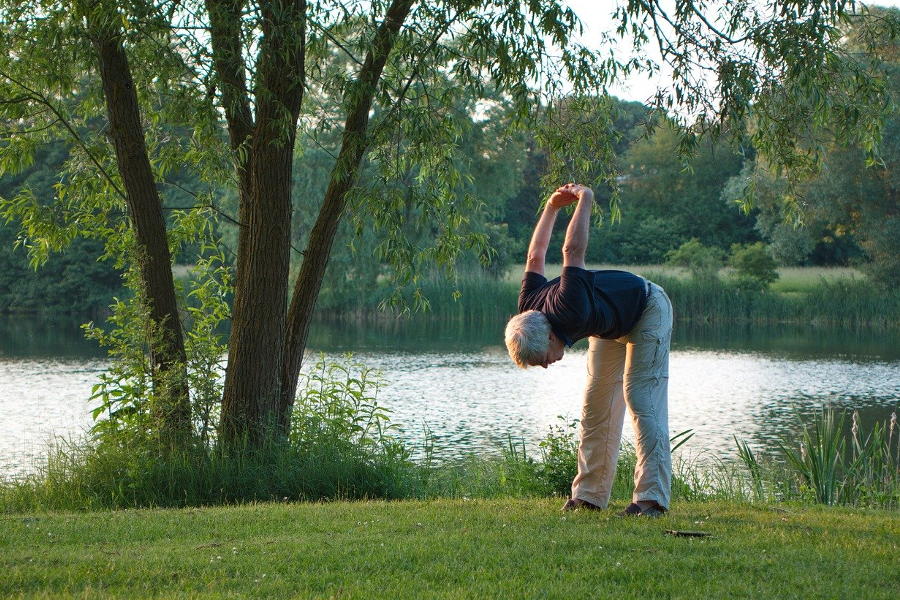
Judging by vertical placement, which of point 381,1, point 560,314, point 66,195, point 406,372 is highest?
point 381,1

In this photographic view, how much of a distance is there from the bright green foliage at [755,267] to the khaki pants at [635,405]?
2954 cm

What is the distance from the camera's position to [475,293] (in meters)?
32.1

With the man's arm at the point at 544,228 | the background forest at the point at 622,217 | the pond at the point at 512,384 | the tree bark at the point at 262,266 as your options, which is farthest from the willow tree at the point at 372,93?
the background forest at the point at 622,217

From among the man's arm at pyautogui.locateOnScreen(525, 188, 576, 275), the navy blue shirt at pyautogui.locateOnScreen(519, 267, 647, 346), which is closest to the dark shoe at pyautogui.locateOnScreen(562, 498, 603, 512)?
the navy blue shirt at pyautogui.locateOnScreen(519, 267, 647, 346)

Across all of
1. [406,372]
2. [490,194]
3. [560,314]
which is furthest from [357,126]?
[490,194]

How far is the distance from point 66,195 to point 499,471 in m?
4.85

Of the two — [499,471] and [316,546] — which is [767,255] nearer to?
[499,471]

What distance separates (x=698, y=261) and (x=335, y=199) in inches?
1070

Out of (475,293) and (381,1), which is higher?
(381,1)

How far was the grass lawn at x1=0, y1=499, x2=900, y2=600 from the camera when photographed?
3834 millimetres

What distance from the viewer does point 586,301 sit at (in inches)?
184

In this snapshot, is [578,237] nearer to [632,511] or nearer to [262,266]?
[632,511]

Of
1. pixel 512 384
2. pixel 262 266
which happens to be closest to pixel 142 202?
pixel 262 266

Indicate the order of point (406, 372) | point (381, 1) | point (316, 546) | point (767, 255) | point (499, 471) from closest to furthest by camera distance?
point (316, 546) → point (381, 1) → point (499, 471) → point (406, 372) → point (767, 255)
